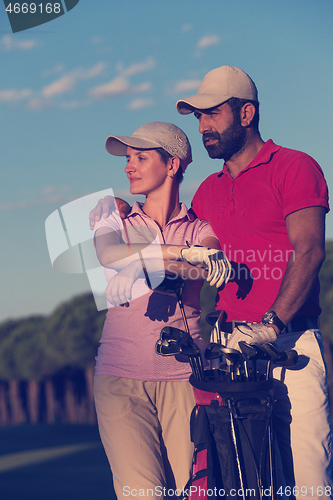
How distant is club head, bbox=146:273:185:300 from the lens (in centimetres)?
305

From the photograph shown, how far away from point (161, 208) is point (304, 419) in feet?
4.66

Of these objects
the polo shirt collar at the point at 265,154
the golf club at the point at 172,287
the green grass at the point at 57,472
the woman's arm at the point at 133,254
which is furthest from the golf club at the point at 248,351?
the green grass at the point at 57,472

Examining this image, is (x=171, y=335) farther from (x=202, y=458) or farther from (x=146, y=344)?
(x=202, y=458)

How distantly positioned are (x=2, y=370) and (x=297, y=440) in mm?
24528

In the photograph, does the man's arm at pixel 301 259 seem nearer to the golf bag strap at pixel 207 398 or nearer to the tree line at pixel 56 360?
the golf bag strap at pixel 207 398

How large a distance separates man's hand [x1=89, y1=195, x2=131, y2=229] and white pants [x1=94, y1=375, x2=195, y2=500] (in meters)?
0.91

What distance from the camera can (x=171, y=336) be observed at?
2.83m

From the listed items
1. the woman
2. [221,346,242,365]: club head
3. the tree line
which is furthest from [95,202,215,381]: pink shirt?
the tree line

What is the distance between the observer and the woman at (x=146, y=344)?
304 cm

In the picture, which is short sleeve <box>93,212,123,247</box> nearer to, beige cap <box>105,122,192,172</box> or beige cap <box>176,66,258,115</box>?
beige cap <box>105,122,192,172</box>

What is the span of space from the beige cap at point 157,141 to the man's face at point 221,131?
174 mm

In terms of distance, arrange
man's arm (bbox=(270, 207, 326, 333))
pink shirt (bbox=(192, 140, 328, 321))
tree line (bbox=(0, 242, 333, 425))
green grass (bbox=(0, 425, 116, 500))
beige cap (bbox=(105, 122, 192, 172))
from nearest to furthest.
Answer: man's arm (bbox=(270, 207, 326, 333)) → pink shirt (bbox=(192, 140, 328, 321)) → beige cap (bbox=(105, 122, 192, 172)) → green grass (bbox=(0, 425, 116, 500)) → tree line (bbox=(0, 242, 333, 425))

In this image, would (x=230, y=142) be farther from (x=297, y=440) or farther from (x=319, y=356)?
(x=297, y=440)

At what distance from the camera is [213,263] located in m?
2.84
